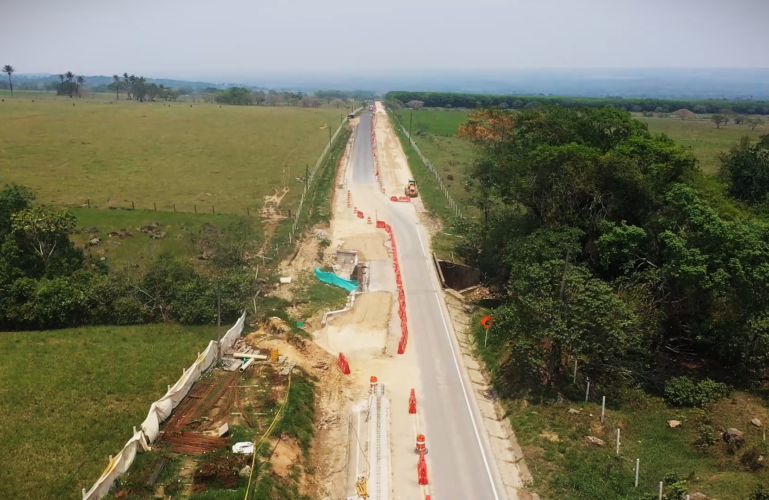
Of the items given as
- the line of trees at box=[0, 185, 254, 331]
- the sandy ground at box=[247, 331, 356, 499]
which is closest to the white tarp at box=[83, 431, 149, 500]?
the sandy ground at box=[247, 331, 356, 499]

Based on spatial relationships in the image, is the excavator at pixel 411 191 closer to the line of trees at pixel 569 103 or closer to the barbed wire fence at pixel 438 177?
the barbed wire fence at pixel 438 177

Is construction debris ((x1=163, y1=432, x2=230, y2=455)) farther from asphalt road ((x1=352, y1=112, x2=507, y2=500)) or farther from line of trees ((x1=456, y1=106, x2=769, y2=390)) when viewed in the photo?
line of trees ((x1=456, y1=106, x2=769, y2=390))

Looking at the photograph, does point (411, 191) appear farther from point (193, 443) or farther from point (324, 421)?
point (193, 443)

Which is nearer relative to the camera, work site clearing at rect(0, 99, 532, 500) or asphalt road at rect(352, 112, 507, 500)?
work site clearing at rect(0, 99, 532, 500)

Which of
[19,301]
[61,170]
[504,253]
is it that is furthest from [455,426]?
[61,170]

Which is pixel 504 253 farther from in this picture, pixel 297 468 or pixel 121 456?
pixel 121 456
